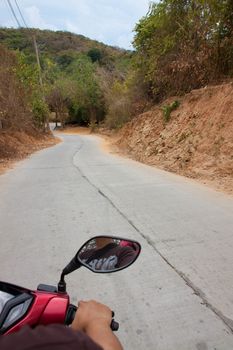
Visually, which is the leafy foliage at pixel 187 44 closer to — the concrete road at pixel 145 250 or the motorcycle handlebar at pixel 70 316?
the concrete road at pixel 145 250

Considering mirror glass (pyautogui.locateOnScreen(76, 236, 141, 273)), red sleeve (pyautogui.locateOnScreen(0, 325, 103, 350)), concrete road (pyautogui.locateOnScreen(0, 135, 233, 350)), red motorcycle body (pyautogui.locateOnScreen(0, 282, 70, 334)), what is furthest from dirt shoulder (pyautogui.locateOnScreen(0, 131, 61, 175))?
red sleeve (pyautogui.locateOnScreen(0, 325, 103, 350))

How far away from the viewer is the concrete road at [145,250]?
9.72 ft

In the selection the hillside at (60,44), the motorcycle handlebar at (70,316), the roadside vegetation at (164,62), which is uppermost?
the hillside at (60,44)

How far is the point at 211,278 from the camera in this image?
3691 millimetres

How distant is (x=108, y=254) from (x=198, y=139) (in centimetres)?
1130

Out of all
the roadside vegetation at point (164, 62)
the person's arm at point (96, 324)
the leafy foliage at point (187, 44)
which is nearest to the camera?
the person's arm at point (96, 324)

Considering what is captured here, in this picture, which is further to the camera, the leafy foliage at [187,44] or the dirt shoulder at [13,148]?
the dirt shoulder at [13,148]

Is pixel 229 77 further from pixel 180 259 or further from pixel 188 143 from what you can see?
pixel 180 259

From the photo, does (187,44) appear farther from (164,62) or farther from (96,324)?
(96,324)

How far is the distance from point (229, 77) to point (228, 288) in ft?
40.4

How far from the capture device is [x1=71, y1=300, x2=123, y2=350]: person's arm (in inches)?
53.9

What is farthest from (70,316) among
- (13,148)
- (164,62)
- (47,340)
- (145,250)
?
(13,148)

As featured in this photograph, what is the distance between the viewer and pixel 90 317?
1.52 m

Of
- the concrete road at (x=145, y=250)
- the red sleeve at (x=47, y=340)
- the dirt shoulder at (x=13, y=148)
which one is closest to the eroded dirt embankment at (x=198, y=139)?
the concrete road at (x=145, y=250)
